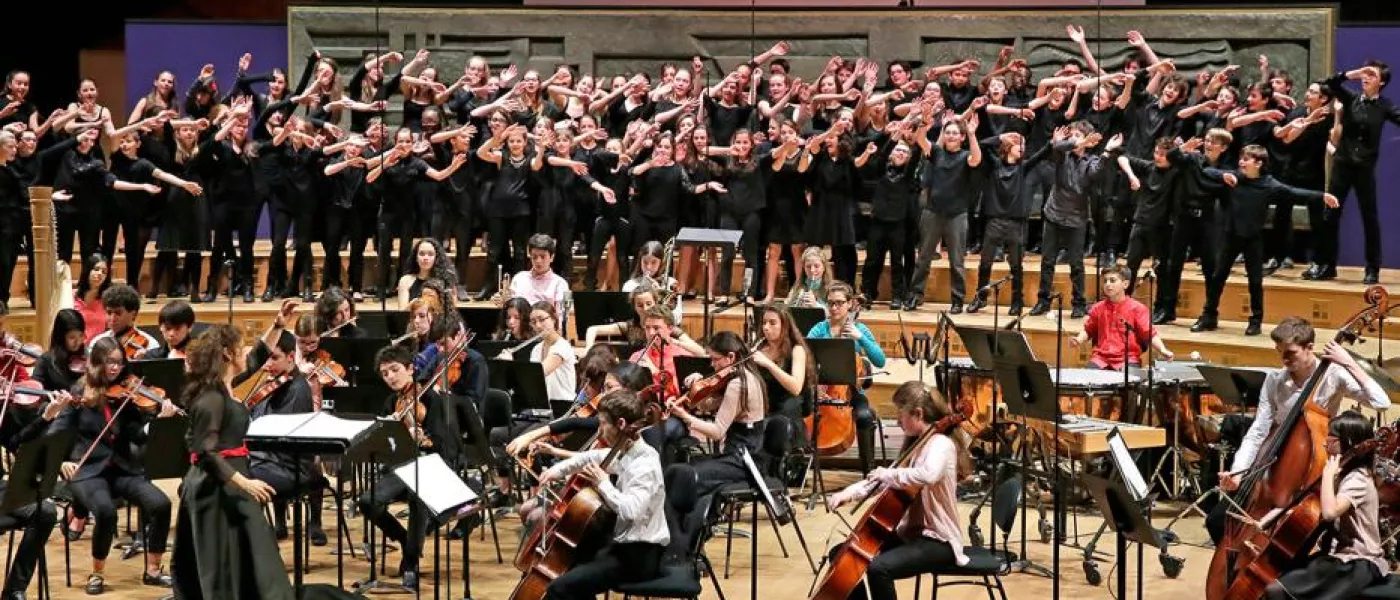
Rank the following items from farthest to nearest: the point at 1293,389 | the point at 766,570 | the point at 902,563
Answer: the point at 766,570, the point at 1293,389, the point at 902,563

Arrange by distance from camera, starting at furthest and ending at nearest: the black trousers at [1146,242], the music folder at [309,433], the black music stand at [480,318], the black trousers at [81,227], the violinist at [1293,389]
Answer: the black trousers at [81,227] → the black trousers at [1146,242] → the black music stand at [480,318] → the violinist at [1293,389] → the music folder at [309,433]

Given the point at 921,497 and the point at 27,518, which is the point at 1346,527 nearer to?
the point at 921,497

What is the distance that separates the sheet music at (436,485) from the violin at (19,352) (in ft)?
7.41

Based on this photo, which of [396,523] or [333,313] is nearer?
[396,523]

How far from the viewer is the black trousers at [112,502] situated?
7.47 meters

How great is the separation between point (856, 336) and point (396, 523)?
2665mm

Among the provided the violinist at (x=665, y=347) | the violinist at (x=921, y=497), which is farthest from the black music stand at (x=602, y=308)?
the violinist at (x=921, y=497)

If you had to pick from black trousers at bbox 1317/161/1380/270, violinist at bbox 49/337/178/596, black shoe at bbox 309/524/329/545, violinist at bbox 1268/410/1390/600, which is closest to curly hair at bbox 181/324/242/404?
violinist at bbox 49/337/178/596

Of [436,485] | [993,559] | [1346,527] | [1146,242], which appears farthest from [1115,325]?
[436,485]

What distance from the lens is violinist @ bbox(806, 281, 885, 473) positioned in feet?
30.0

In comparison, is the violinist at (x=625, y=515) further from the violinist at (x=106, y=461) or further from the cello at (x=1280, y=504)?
the violinist at (x=106, y=461)

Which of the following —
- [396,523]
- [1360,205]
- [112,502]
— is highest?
[1360,205]

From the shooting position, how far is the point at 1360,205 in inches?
453

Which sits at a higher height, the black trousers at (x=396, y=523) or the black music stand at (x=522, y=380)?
the black music stand at (x=522, y=380)
